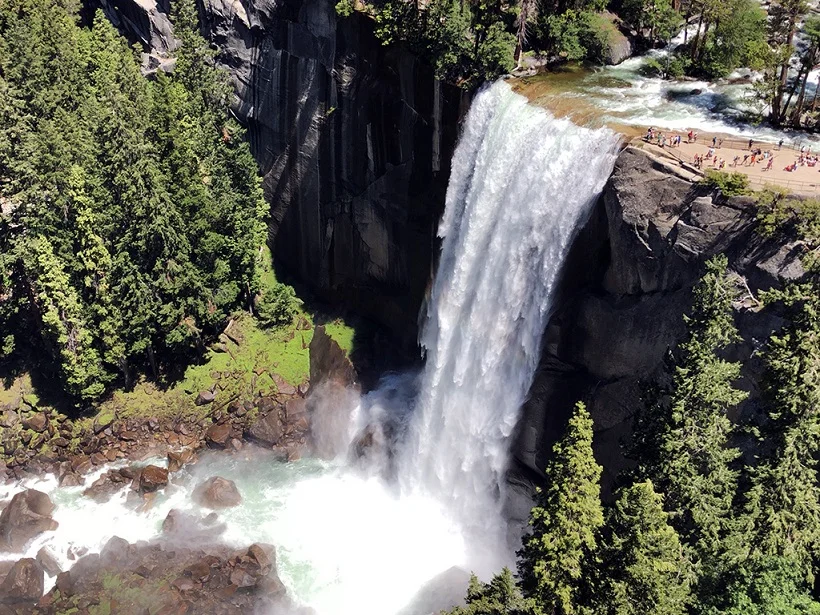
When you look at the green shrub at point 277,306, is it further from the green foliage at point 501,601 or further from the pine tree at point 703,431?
the pine tree at point 703,431

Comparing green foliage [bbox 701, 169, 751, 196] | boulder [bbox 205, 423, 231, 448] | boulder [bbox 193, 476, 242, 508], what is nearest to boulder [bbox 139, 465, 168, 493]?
boulder [bbox 193, 476, 242, 508]

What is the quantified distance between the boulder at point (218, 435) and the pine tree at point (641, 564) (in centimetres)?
3097

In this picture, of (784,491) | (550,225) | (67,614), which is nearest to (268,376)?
(67,614)

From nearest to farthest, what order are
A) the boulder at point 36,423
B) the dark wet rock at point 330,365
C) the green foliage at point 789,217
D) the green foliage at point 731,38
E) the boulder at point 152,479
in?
the green foliage at point 789,217
the green foliage at point 731,38
the boulder at point 152,479
the boulder at point 36,423
the dark wet rock at point 330,365

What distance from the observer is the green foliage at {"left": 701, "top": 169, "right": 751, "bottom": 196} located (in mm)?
31109

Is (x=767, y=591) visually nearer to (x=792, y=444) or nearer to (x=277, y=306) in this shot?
(x=792, y=444)

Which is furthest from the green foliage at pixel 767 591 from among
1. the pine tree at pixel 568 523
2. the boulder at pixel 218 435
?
the boulder at pixel 218 435

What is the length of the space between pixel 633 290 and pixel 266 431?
27174 millimetres

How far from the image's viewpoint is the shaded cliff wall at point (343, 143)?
160 ft

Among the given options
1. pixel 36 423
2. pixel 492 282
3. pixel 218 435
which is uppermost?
pixel 492 282

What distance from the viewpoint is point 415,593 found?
40844 millimetres

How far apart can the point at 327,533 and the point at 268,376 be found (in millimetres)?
13671

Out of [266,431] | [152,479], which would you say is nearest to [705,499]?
[266,431]

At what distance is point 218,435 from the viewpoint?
5103 cm
